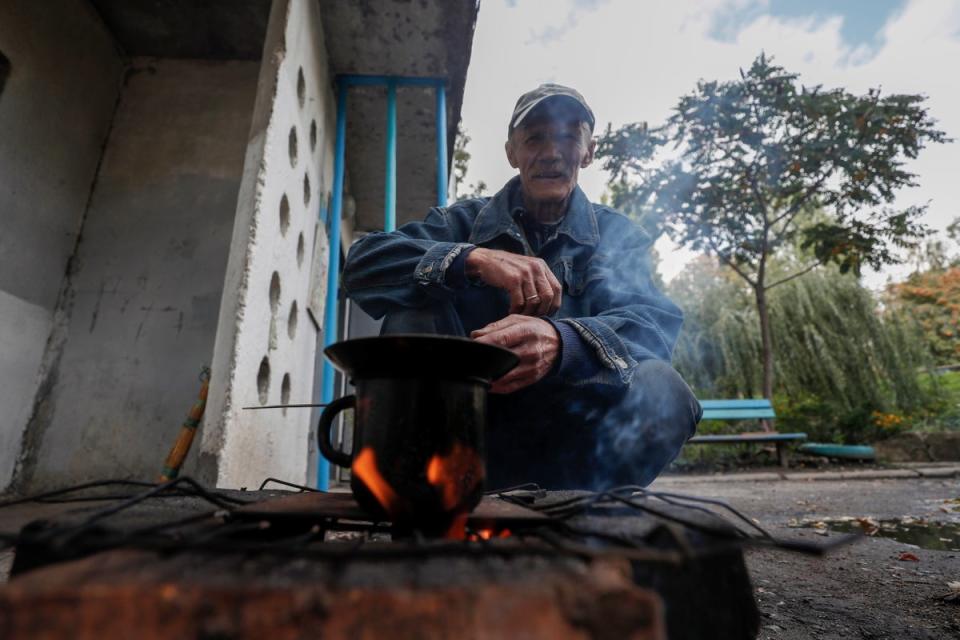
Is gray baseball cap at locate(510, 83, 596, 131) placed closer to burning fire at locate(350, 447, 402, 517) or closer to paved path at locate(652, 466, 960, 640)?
burning fire at locate(350, 447, 402, 517)

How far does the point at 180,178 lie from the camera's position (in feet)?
10.6

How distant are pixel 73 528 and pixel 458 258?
1.17m

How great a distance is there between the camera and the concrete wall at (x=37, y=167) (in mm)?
2541

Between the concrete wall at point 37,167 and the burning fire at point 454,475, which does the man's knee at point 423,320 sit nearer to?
the burning fire at point 454,475

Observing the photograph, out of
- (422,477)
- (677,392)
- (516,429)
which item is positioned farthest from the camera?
(516,429)

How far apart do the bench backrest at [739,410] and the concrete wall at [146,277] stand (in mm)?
6333

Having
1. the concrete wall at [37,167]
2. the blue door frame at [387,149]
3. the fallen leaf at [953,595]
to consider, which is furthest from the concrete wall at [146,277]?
the fallen leaf at [953,595]

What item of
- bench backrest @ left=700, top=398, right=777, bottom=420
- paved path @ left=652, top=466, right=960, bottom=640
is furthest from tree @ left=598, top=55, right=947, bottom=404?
paved path @ left=652, top=466, right=960, bottom=640

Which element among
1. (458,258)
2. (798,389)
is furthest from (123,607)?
(798,389)

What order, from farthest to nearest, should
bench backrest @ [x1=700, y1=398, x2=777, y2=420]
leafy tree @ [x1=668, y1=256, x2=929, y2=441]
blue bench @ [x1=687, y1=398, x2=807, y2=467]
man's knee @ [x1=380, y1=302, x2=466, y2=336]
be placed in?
leafy tree @ [x1=668, y1=256, x2=929, y2=441] < bench backrest @ [x1=700, y1=398, x2=777, y2=420] < blue bench @ [x1=687, y1=398, x2=807, y2=467] < man's knee @ [x1=380, y1=302, x2=466, y2=336]

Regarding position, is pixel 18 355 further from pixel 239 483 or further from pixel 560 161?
pixel 560 161

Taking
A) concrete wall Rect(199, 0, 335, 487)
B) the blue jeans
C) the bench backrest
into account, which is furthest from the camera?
the bench backrest

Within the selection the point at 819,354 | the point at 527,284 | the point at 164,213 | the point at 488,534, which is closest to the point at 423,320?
the point at 527,284

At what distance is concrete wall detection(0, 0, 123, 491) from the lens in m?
2.54
